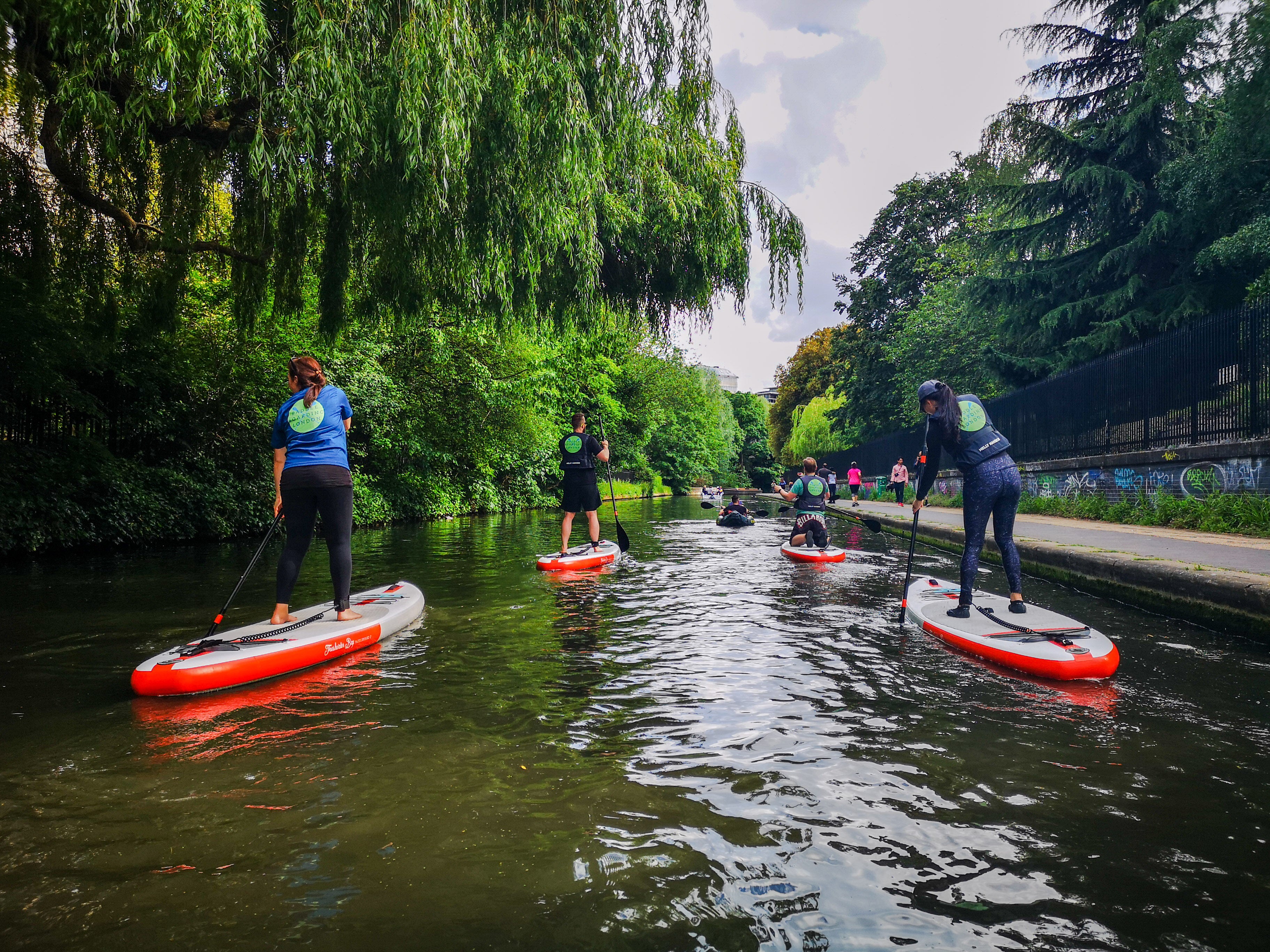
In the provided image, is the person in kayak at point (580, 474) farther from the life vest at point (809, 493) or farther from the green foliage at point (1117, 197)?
the green foliage at point (1117, 197)

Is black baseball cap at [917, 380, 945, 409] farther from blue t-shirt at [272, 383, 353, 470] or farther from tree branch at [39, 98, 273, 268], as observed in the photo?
tree branch at [39, 98, 273, 268]

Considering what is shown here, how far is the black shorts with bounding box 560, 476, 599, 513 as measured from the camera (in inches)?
409

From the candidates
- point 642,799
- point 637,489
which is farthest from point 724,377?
point 642,799

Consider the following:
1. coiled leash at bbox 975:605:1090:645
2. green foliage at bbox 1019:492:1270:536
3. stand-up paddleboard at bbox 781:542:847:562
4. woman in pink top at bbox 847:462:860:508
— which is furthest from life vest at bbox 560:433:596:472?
woman in pink top at bbox 847:462:860:508

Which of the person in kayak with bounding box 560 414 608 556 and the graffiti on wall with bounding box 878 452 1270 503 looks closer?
the person in kayak with bounding box 560 414 608 556

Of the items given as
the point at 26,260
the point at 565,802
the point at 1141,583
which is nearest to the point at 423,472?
the point at 26,260

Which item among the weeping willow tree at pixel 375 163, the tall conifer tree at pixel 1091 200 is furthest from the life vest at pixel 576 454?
the tall conifer tree at pixel 1091 200

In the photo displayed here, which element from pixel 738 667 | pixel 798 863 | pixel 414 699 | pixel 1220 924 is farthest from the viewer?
pixel 738 667

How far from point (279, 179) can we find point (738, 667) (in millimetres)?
5815

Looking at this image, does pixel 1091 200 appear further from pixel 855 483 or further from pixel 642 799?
pixel 642 799

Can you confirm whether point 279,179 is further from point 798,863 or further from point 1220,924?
point 1220,924

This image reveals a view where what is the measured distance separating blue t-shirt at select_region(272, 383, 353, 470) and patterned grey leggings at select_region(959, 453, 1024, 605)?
4.53 m

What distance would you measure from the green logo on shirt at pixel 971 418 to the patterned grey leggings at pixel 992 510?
265 mm

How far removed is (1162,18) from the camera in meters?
16.9
